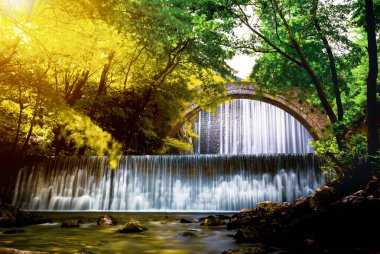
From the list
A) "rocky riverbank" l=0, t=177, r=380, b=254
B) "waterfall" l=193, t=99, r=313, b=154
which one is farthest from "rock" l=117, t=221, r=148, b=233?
"waterfall" l=193, t=99, r=313, b=154

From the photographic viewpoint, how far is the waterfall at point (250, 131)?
25.4 metres

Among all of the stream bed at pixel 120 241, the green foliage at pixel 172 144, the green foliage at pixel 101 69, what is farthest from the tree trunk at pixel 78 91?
the stream bed at pixel 120 241

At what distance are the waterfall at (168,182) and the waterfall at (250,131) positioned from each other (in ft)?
42.0

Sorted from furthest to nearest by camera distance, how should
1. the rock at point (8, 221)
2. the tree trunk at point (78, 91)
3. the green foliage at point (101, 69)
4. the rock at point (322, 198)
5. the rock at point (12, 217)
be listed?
the tree trunk at point (78, 91) < the rock at point (12, 217) < the rock at point (8, 221) < the green foliage at point (101, 69) < the rock at point (322, 198)

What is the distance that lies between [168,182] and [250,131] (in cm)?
1467

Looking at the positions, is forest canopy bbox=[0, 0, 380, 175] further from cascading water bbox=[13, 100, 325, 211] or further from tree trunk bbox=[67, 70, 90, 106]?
cascading water bbox=[13, 100, 325, 211]

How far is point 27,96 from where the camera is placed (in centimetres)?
1127

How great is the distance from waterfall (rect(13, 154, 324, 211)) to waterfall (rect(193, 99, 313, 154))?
12.8 metres

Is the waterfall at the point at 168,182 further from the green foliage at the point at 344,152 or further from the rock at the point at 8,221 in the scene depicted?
the rock at the point at 8,221

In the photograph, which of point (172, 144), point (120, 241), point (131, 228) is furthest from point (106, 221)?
point (172, 144)

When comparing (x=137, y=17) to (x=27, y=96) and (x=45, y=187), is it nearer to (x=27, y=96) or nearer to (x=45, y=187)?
(x=27, y=96)

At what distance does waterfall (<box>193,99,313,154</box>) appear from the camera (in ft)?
83.4

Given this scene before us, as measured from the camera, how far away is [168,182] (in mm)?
13609

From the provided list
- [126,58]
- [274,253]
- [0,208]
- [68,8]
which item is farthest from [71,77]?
[274,253]
